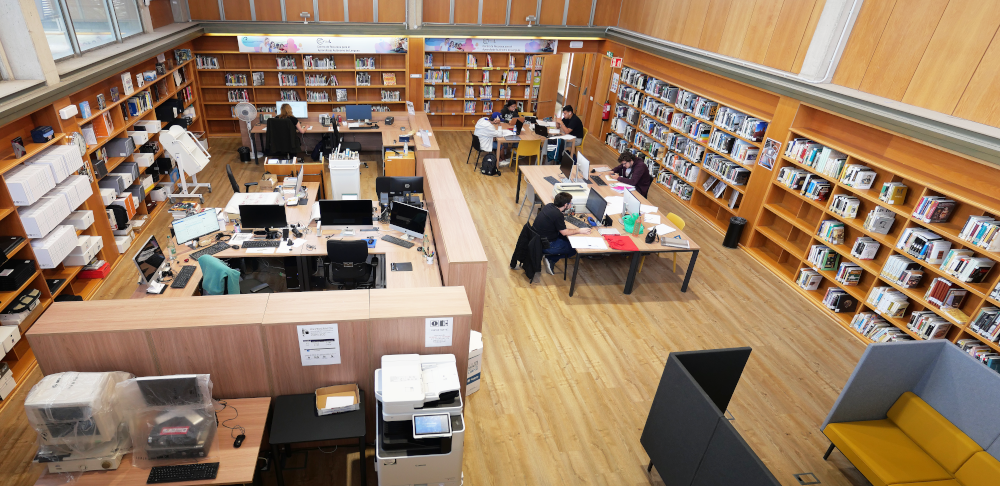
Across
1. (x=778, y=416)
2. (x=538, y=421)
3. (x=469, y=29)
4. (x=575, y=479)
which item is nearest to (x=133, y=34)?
(x=469, y=29)

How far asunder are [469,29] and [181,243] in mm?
8561

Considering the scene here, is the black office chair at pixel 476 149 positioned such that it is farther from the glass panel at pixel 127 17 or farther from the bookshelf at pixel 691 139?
the glass panel at pixel 127 17

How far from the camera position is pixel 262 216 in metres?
6.44

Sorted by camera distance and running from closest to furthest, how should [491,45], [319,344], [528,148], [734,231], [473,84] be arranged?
[319,344] → [734,231] → [528,148] → [491,45] → [473,84]

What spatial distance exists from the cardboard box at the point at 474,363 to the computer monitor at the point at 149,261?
134 inches

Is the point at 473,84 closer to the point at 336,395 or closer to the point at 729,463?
the point at 336,395

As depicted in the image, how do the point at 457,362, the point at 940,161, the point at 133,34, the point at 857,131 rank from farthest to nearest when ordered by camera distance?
the point at 133,34, the point at 857,131, the point at 940,161, the point at 457,362

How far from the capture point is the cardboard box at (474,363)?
5.03m

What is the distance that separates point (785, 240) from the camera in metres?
7.89

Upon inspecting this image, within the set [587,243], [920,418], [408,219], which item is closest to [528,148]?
[587,243]

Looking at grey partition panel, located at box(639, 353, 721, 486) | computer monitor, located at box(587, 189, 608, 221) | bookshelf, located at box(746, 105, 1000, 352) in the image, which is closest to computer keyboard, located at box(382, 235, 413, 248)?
computer monitor, located at box(587, 189, 608, 221)

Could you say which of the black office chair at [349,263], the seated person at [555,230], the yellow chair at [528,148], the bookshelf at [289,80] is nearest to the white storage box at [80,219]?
the black office chair at [349,263]

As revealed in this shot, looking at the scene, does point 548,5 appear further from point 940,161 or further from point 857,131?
point 940,161

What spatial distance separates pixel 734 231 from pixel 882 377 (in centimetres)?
413
